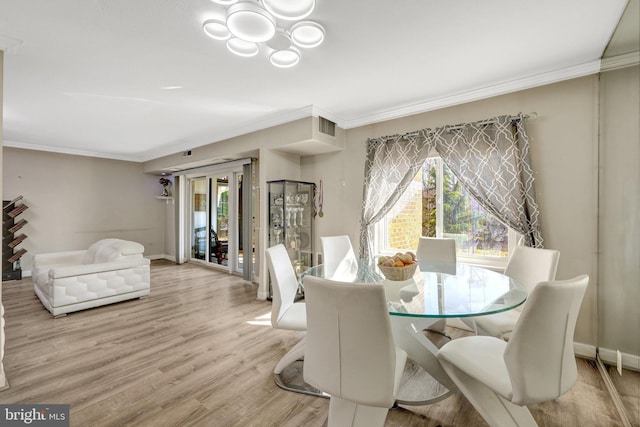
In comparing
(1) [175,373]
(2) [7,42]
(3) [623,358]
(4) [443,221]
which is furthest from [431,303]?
(2) [7,42]

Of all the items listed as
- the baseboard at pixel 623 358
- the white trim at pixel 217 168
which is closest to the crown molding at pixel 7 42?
the white trim at pixel 217 168

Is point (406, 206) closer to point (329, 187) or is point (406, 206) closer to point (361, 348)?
point (329, 187)

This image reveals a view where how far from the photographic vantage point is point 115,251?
3.91m

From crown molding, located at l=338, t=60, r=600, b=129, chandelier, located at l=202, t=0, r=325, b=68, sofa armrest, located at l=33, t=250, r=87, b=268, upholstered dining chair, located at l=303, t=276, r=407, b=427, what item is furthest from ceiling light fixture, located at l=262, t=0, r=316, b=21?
sofa armrest, located at l=33, t=250, r=87, b=268

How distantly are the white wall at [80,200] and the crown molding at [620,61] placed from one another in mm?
7899

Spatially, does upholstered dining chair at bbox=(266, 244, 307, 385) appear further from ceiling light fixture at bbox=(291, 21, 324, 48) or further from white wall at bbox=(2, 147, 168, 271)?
white wall at bbox=(2, 147, 168, 271)

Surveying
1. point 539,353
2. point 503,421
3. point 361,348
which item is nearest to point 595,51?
point 539,353

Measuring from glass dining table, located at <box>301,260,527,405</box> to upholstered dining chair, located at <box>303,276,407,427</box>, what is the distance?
0.33 meters

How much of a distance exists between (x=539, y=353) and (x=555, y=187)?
6.63ft

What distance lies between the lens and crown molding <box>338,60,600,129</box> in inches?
97.7

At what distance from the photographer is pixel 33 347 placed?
2637 millimetres

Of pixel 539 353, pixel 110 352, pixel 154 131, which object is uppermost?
→ pixel 154 131

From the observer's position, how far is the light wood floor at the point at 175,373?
1.78 meters

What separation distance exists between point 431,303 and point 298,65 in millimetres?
2138
